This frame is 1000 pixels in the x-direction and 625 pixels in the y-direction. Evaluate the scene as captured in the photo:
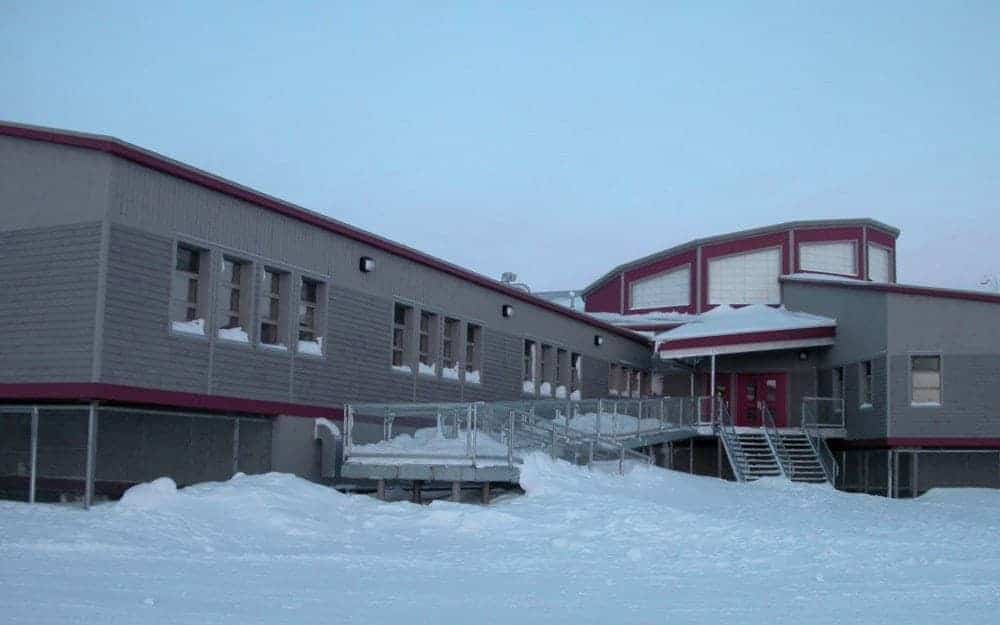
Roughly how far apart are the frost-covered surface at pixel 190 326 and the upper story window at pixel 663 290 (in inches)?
1026

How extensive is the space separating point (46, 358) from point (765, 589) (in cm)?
1154

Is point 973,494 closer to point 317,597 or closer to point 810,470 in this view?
point 810,470

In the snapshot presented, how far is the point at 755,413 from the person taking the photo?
3828 centimetres

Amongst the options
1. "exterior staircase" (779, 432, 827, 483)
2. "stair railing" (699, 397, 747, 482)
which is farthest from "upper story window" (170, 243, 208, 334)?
"exterior staircase" (779, 432, 827, 483)

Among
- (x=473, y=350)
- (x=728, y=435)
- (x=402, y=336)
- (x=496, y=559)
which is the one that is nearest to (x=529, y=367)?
(x=473, y=350)

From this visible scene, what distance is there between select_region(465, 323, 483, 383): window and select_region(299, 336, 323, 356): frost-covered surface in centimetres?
693

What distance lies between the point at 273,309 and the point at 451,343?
718 centimetres

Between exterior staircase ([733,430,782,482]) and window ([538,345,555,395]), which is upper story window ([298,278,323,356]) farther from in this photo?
exterior staircase ([733,430,782,482])

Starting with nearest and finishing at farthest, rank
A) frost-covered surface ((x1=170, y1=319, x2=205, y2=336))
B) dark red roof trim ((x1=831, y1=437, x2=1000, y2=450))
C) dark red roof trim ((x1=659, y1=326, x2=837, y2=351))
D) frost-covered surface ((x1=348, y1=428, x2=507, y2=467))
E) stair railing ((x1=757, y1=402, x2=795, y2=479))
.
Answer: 1. frost-covered surface ((x1=170, y1=319, x2=205, y2=336))
2. frost-covered surface ((x1=348, y1=428, x2=507, y2=467))
3. dark red roof trim ((x1=831, y1=437, x2=1000, y2=450))
4. stair railing ((x1=757, y1=402, x2=795, y2=479))
5. dark red roof trim ((x1=659, y1=326, x2=837, y2=351))

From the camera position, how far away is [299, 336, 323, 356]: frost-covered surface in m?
23.0

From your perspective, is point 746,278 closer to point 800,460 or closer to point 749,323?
point 749,323

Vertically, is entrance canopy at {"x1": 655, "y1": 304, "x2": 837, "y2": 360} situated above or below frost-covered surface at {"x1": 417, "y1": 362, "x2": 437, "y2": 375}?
above

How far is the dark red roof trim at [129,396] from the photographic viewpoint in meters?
18.0

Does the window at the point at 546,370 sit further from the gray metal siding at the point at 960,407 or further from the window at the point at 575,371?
the gray metal siding at the point at 960,407
